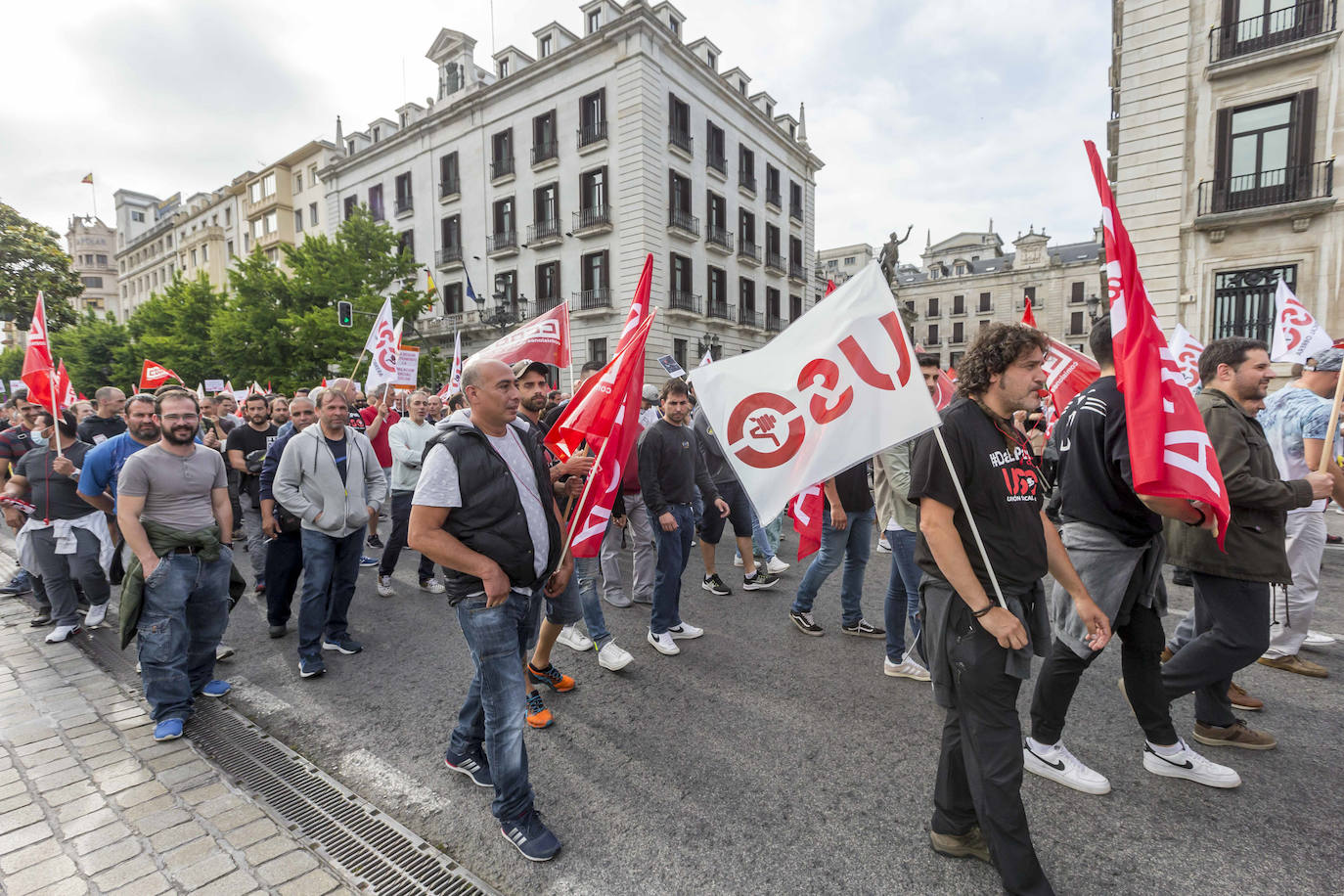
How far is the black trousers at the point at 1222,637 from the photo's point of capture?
295 centimetres

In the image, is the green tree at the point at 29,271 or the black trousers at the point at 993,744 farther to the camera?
the green tree at the point at 29,271

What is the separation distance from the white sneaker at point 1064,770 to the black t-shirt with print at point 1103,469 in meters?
1.05

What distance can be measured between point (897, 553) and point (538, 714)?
2.45 metres

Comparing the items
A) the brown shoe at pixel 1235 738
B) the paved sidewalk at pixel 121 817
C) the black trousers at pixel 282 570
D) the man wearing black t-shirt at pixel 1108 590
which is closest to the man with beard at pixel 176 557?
the paved sidewalk at pixel 121 817

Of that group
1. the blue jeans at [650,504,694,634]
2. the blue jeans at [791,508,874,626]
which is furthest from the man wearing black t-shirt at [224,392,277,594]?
the blue jeans at [791,508,874,626]

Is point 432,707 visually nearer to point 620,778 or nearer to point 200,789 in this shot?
point 200,789

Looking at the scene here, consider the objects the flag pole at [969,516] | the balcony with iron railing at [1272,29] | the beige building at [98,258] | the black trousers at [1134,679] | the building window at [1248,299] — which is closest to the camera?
the flag pole at [969,516]

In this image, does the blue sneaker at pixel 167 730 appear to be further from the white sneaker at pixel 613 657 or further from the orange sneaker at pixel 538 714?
the white sneaker at pixel 613 657

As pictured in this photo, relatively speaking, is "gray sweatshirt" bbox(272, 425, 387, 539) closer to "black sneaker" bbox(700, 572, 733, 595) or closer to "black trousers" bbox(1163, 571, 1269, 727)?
"black sneaker" bbox(700, 572, 733, 595)

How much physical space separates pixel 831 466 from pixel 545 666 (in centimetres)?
244

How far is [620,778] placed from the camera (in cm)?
300

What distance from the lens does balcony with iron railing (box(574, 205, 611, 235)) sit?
26.6m

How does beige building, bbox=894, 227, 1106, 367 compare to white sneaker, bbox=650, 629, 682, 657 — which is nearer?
white sneaker, bbox=650, 629, 682, 657

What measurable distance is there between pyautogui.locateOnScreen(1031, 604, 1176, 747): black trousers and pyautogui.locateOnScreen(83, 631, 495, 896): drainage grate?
257 centimetres
